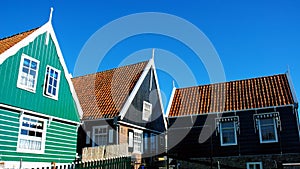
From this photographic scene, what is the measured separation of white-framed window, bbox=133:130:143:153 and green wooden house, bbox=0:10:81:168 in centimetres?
477

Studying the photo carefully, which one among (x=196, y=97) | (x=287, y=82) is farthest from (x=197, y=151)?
(x=287, y=82)

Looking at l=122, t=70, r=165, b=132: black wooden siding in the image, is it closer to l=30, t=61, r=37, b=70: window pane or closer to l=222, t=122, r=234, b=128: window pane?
l=222, t=122, r=234, b=128: window pane

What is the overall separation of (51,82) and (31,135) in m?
3.07

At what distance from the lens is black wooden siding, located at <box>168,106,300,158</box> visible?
20.5 meters

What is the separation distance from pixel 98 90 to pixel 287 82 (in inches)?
585

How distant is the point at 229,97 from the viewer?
24469mm

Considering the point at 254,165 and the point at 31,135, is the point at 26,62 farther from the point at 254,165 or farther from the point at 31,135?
the point at 254,165

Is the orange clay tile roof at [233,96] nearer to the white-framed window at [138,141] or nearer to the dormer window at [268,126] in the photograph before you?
the dormer window at [268,126]

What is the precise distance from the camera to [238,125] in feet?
73.5

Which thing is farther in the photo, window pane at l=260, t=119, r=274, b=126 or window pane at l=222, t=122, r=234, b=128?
window pane at l=222, t=122, r=234, b=128

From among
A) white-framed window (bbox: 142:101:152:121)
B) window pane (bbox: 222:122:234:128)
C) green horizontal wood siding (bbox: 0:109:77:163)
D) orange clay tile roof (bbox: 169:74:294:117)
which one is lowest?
green horizontal wood siding (bbox: 0:109:77:163)

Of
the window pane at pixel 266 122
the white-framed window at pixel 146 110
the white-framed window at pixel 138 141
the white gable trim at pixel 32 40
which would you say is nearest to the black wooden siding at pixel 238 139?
the window pane at pixel 266 122

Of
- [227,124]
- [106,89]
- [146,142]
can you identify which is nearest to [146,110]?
[146,142]

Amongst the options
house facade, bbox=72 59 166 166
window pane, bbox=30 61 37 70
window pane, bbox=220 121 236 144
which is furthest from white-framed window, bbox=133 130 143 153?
window pane, bbox=30 61 37 70
